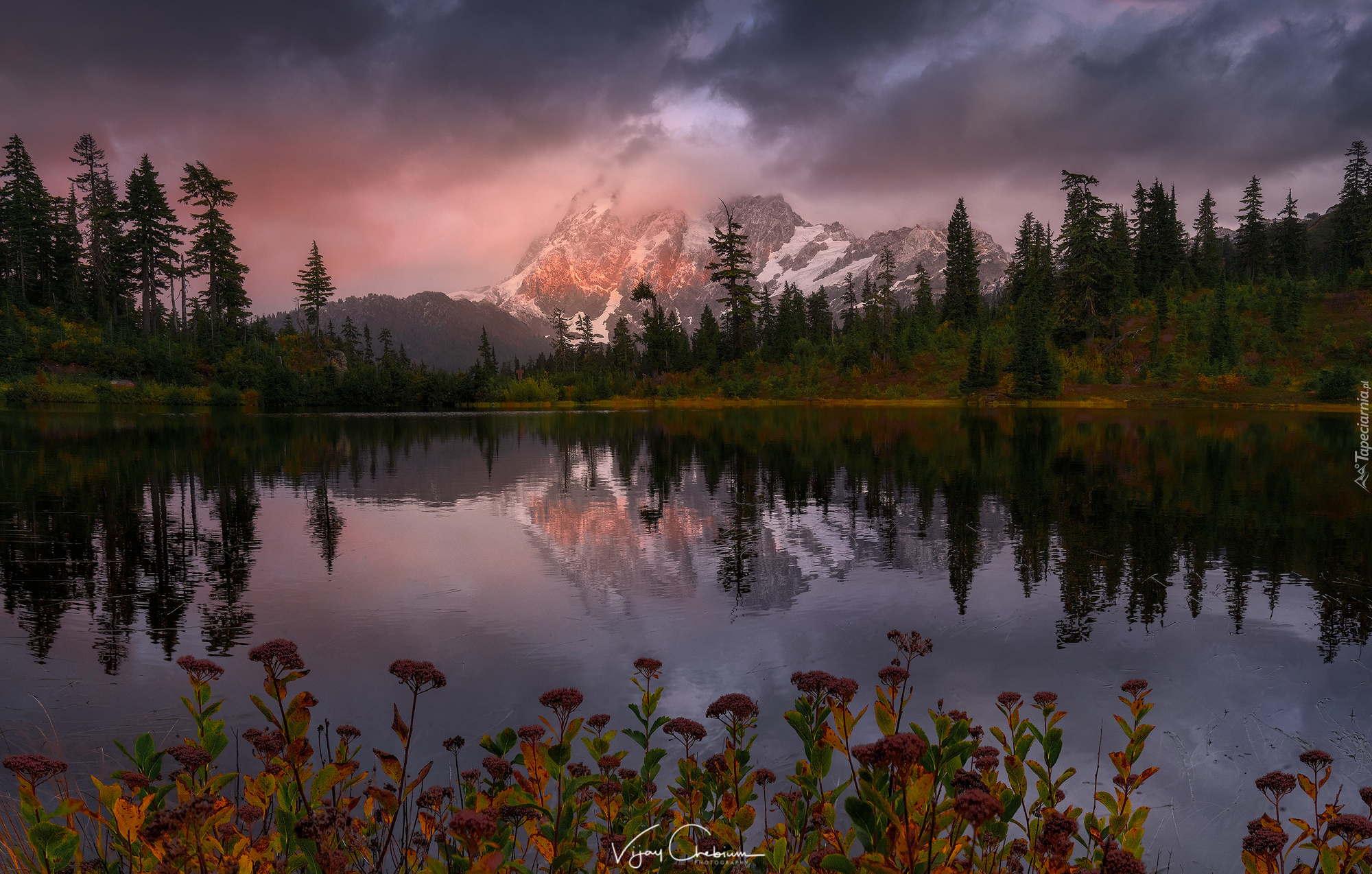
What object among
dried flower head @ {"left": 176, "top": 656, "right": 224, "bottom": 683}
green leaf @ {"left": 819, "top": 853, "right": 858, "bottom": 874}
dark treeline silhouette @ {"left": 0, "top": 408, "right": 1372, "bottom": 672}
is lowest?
dark treeline silhouette @ {"left": 0, "top": 408, "right": 1372, "bottom": 672}

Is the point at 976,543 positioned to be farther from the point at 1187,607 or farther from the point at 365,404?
the point at 365,404

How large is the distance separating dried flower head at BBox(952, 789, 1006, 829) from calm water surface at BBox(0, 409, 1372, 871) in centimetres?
401

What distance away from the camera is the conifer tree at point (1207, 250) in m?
100

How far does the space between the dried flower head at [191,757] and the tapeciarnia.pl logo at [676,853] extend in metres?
2.10

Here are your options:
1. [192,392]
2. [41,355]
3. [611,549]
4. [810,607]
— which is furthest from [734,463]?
[41,355]

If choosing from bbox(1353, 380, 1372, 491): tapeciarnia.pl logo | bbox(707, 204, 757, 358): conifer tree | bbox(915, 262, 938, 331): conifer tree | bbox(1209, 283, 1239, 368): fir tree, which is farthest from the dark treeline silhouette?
bbox(915, 262, 938, 331): conifer tree

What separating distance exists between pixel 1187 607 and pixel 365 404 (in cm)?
9812

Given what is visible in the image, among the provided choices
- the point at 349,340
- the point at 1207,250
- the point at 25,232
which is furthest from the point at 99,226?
the point at 1207,250

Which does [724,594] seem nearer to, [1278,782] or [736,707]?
[736,707]

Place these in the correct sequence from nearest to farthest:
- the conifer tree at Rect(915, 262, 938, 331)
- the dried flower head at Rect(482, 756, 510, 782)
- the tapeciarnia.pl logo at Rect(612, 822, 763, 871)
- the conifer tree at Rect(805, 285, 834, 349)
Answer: the tapeciarnia.pl logo at Rect(612, 822, 763, 871)
the dried flower head at Rect(482, 756, 510, 782)
the conifer tree at Rect(915, 262, 938, 331)
the conifer tree at Rect(805, 285, 834, 349)

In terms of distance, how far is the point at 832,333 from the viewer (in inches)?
4729

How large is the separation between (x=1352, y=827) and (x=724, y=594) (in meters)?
8.36

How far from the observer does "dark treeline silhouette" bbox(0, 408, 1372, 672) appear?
10.7m

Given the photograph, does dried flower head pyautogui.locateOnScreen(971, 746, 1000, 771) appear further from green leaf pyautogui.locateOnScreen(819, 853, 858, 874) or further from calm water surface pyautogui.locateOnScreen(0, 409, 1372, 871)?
calm water surface pyautogui.locateOnScreen(0, 409, 1372, 871)
